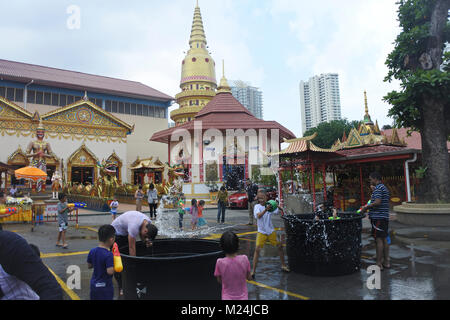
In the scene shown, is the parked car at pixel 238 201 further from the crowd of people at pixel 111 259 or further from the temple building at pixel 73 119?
the temple building at pixel 73 119

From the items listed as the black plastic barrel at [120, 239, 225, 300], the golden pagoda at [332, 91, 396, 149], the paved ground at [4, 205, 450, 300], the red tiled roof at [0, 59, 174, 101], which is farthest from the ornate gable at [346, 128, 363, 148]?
the red tiled roof at [0, 59, 174, 101]

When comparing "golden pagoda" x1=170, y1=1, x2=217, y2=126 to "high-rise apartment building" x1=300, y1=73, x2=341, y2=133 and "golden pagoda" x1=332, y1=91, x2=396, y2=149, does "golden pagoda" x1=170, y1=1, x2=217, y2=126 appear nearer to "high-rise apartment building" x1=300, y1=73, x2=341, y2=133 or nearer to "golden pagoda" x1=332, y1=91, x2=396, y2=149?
"golden pagoda" x1=332, y1=91, x2=396, y2=149

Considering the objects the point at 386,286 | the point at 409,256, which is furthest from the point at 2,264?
the point at 409,256

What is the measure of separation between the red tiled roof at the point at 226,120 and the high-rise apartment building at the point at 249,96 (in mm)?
77794

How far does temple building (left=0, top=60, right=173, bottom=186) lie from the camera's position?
91.3ft

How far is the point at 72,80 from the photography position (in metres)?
36.3

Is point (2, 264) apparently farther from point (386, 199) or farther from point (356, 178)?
point (356, 178)

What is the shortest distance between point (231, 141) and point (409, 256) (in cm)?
2195

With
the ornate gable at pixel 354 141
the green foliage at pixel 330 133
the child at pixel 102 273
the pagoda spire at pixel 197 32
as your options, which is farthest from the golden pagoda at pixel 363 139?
the pagoda spire at pixel 197 32

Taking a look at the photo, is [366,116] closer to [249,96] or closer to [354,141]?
[354,141]

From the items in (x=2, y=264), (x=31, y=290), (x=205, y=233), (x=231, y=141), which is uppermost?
(x=231, y=141)

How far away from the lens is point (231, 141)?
92.7 feet

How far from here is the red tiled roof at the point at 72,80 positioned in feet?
106

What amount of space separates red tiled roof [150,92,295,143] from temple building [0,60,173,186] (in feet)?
19.2
